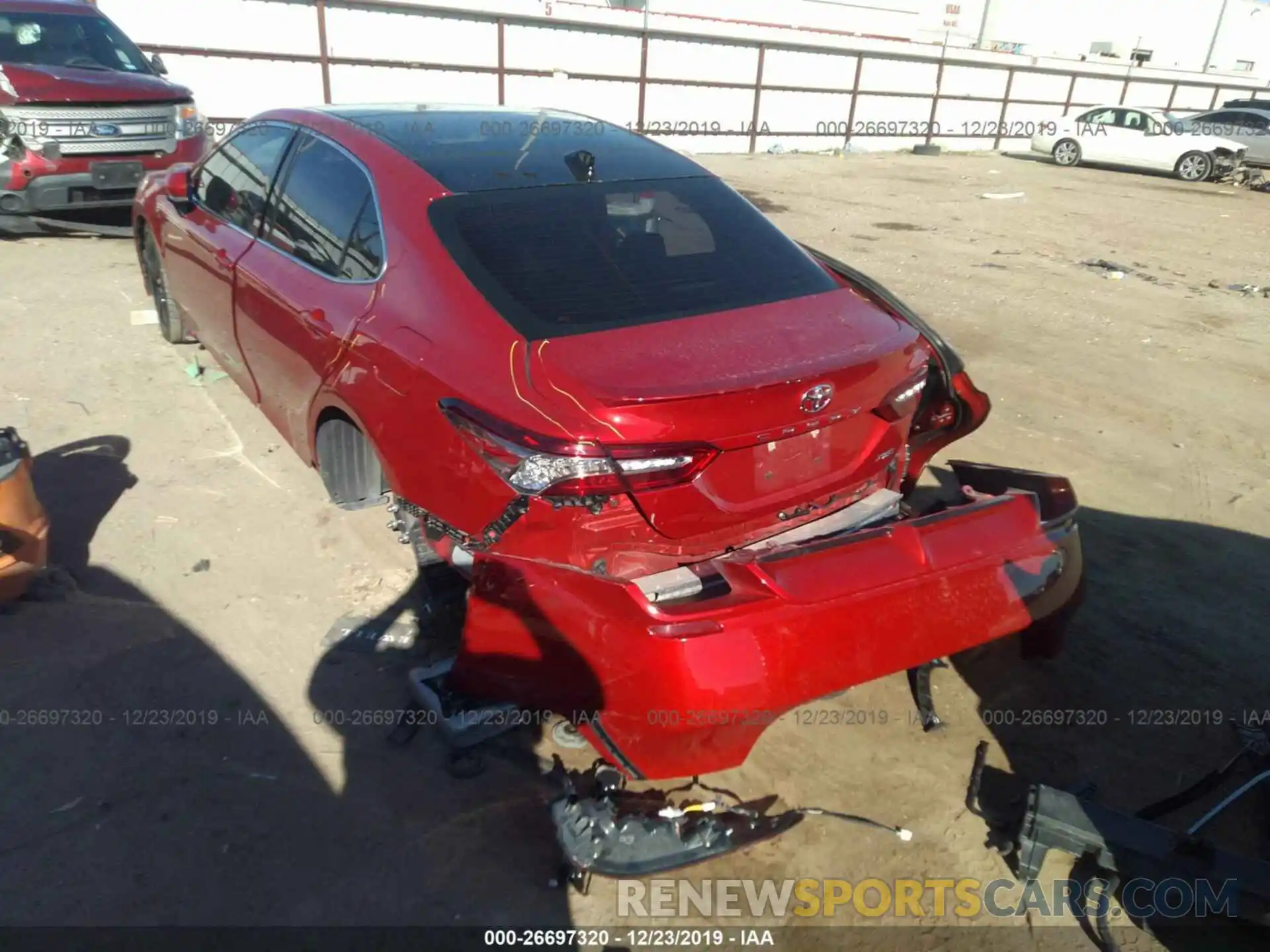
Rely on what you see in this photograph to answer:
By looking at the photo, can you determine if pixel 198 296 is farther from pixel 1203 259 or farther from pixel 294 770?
pixel 1203 259

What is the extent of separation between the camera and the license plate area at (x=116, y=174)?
25.9 feet

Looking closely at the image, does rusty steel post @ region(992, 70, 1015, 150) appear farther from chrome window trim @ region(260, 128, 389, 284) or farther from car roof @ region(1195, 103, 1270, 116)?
chrome window trim @ region(260, 128, 389, 284)

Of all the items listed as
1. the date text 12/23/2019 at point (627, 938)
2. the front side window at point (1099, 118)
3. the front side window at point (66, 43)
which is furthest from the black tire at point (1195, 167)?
the date text 12/23/2019 at point (627, 938)

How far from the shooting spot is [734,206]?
3527 millimetres

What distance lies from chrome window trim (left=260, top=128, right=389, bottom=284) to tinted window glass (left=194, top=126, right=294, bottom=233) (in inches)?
5.2

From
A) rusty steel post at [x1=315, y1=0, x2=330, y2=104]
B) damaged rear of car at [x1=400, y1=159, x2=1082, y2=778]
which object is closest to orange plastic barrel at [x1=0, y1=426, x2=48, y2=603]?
damaged rear of car at [x1=400, y1=159, x2=1082, y2=778]

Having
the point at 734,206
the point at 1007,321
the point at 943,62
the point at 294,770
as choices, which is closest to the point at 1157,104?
the point at 943,62

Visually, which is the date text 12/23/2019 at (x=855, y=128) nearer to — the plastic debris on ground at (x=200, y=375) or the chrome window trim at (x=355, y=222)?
the plastic debris on ground at (x=200, y=375)

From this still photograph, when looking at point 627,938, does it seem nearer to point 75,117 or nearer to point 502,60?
point 75,117

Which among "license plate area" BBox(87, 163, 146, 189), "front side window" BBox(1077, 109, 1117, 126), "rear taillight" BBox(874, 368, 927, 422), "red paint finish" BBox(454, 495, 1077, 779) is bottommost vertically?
"front side window" BBox(1077, 109, 1117, 126)

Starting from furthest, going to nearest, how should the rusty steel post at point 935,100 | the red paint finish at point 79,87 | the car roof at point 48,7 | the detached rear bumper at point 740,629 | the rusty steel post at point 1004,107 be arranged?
the rusty steel post at point 1004,107 → the rusty steel post at point 935,100 → the car roof at point 48,7 → the red paint finish at point 79,87 → the detached rear bumper at point 740,629

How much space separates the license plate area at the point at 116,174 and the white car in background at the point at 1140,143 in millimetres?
21019

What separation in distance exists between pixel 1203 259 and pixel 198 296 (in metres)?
12.1

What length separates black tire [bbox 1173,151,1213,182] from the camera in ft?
67.4
